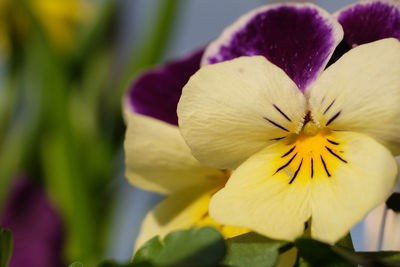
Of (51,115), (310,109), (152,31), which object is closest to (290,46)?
(310,109)

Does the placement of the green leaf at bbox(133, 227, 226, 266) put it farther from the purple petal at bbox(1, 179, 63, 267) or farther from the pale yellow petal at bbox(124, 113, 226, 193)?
the purple petal at bbox(1, 179, 63, 267)

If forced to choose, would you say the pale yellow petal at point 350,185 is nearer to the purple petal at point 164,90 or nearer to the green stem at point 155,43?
the purple petal at point 164,90

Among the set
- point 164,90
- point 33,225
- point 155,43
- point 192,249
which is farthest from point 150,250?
point 155,43

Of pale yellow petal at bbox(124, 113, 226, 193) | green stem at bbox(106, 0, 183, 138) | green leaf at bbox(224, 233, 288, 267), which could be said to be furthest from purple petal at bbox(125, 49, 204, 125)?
green stem at bbox(106, 0, 183, 138)

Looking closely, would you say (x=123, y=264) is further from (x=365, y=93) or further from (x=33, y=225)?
(x=33, y=225)

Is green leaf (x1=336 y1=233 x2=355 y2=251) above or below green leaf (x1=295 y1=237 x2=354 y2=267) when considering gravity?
below

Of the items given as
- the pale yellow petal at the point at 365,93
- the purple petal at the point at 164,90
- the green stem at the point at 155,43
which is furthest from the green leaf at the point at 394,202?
the green stem at the point at 155,43

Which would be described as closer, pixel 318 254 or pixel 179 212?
pixel 318 254
